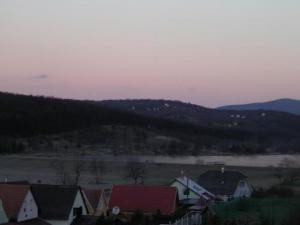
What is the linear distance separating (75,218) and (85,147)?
8359 cm

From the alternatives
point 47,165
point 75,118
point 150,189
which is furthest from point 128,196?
point 75,118

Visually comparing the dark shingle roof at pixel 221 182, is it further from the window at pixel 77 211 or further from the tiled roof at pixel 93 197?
the window at pixel 77 211

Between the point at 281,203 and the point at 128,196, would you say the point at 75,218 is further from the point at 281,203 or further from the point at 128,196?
the point at 281,203

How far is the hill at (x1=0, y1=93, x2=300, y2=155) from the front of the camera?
11212 centimetres

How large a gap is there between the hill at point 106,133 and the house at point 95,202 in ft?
226

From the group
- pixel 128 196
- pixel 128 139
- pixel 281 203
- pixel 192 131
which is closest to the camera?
pixel 128 196

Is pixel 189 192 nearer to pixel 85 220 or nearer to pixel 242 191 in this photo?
pixel 242 191

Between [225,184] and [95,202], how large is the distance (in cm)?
1804

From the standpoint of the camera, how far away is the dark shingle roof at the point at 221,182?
47250 mm

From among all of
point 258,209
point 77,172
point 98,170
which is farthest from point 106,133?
point 258,209

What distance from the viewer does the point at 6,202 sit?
26.3m

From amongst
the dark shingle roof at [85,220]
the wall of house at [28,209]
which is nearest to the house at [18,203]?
the wall of house at [28,209]

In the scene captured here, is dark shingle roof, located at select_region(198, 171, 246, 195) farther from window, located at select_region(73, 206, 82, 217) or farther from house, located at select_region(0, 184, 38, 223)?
house, located at select_region(0, 184, 38, 223)

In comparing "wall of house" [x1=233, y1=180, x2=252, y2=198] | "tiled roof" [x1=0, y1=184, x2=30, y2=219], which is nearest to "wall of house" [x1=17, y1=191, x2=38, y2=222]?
"tiled roof" [x1=0, y1=184, x2=30, y2=219]
